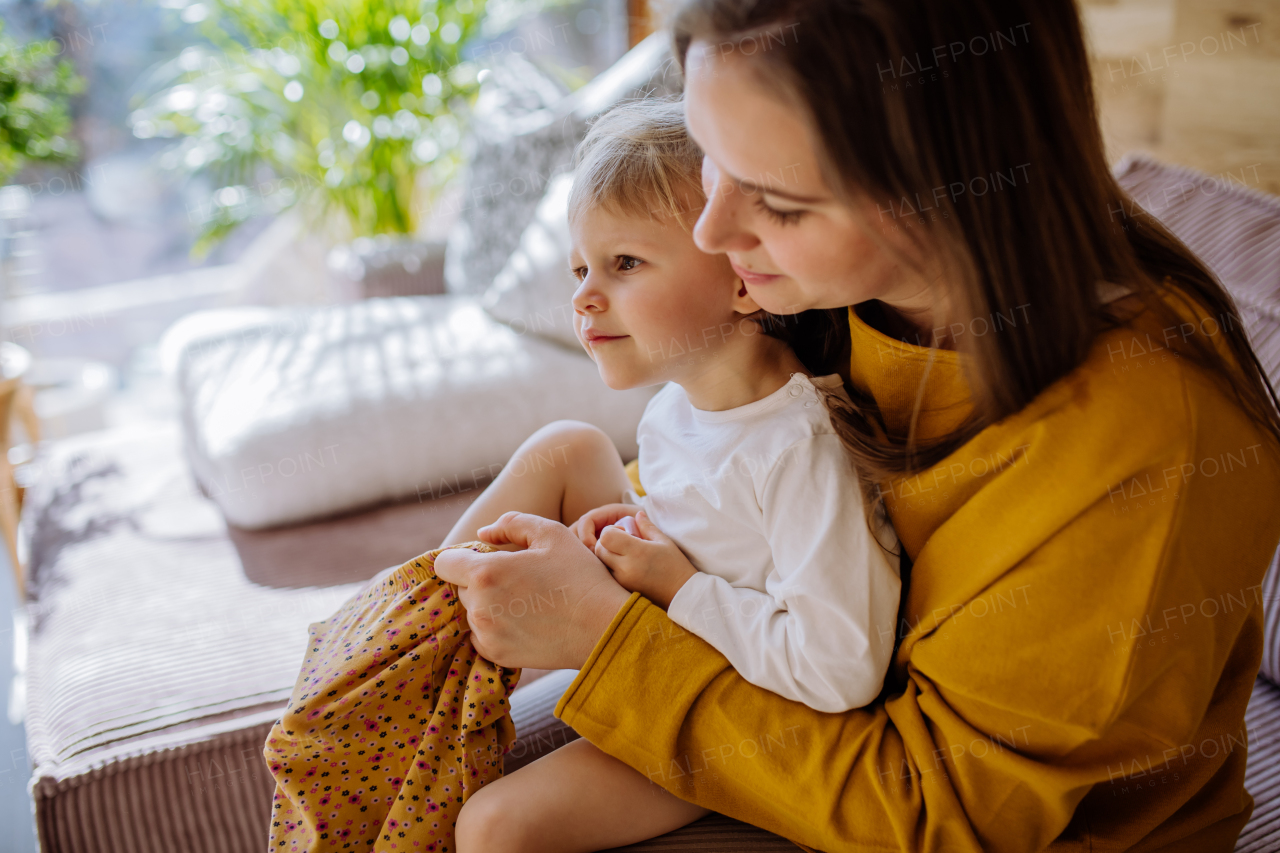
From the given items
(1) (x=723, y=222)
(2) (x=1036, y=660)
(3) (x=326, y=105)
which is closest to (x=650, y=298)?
(1) (x=723, y=222)

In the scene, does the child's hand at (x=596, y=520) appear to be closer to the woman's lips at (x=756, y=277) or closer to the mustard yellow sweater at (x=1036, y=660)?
the mustard yellow sweater at (x=1036, y=660)

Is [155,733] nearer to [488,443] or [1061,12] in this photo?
[488,443]

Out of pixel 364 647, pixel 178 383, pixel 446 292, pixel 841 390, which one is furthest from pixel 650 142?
pixel 446 292

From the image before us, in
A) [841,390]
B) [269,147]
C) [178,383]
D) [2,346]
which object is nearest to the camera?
[841,390]

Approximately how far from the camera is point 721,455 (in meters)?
0.89

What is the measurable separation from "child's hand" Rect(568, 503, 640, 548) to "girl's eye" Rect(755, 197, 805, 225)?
400 millimetres

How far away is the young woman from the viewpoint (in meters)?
0.62

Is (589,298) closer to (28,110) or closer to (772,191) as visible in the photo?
(772,191)

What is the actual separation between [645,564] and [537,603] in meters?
0.11

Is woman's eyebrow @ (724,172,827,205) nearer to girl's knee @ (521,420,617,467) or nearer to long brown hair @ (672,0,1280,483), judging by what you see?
long brown hair @ (672,0,1280,483)

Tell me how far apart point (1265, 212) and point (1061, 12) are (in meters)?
0.72

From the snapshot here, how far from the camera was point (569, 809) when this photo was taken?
774 mm

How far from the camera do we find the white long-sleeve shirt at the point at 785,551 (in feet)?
2.39

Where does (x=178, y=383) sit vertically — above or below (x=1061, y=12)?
below
